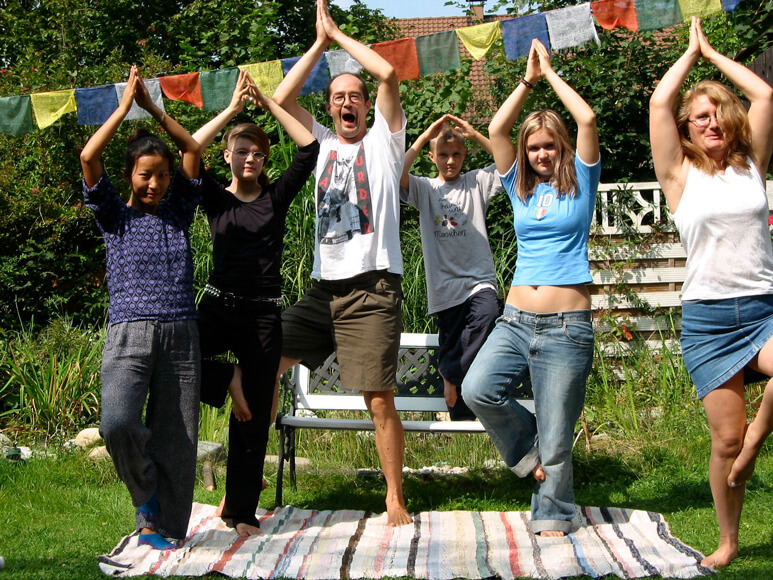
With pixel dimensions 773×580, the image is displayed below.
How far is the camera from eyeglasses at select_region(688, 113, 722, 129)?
344 centimetres

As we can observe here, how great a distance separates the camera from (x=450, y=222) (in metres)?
4.66

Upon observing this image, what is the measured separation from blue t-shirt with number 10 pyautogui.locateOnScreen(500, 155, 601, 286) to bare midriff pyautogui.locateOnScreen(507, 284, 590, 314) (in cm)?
3

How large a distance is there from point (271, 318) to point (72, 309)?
4284 millimetres

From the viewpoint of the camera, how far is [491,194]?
4785 millimetres

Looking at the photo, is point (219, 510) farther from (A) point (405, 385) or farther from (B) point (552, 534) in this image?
(B) point (552, 534)

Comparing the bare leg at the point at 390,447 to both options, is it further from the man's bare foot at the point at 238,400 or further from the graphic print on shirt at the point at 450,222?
the graphic print on shirt at the point at 450,222

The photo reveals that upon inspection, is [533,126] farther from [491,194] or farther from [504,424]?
[504,424]

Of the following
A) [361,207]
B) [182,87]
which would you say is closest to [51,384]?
[182,87]

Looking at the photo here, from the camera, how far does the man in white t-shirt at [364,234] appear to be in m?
4.16

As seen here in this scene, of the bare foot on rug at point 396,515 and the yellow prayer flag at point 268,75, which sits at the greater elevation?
the yellow prayer flag at point 268,75

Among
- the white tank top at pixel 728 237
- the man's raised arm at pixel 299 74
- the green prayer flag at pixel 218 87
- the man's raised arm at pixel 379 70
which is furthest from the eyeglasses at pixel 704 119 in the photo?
the green prayer flag at pixel 218 87

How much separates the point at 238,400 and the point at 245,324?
1.21 feet

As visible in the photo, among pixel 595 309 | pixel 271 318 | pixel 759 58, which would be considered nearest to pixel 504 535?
pixel 271 318

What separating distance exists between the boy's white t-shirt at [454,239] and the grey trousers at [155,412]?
1422mm
